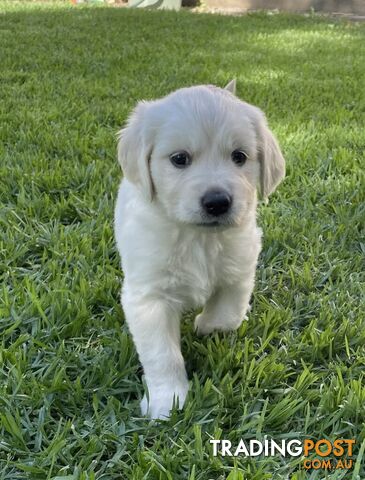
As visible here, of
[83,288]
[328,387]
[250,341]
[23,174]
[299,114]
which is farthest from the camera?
[299,114]

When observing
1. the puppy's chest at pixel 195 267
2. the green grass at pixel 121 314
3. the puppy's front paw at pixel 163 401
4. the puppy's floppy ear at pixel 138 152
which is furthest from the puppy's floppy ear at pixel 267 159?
the puppy's front paw at pixel 163 401

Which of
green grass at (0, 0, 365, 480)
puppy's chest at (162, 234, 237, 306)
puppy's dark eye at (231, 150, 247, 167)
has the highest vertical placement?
puppy's dark eye at (231, 150, 247, 167)

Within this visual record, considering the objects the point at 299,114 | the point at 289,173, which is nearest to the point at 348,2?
the point at 299,114

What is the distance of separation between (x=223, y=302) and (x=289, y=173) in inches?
67.1

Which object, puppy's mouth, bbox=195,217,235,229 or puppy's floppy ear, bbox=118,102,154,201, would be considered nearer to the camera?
puppy's mouth, bbox=195,217,235,229

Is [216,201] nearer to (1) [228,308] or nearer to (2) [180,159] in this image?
(2) [180,159]

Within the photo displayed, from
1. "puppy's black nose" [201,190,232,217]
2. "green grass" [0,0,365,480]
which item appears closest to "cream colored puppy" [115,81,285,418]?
"puppy's black nose" [201,190,232,217]

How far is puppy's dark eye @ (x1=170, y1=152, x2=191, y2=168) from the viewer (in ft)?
6.56

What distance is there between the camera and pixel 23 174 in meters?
3.50

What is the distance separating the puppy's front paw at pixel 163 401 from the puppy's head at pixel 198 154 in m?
0.57

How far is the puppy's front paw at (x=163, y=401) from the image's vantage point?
6.15 feet

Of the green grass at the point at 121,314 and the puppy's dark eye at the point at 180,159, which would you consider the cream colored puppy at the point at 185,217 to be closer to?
the puppy's dark eye at the point at 180,159

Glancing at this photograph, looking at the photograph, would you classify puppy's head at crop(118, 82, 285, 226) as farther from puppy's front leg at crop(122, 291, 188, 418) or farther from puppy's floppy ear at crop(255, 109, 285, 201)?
puppy's front leg at crop(122, 291, 188, 418)

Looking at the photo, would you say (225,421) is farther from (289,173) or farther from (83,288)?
(289,173)
